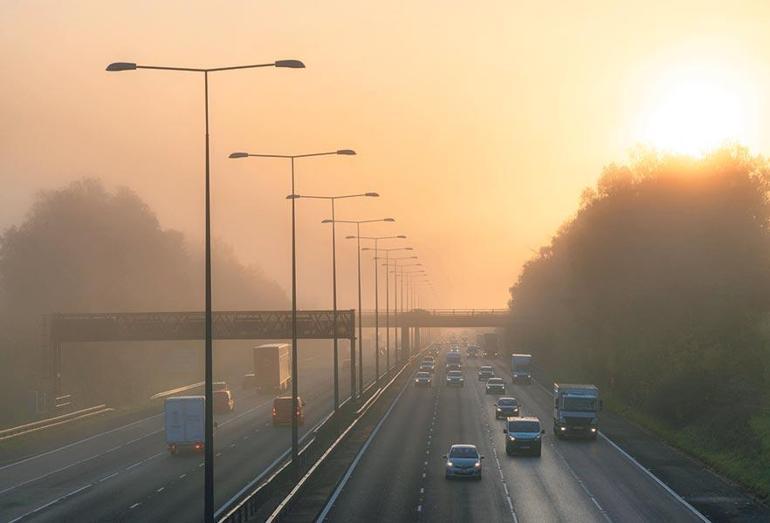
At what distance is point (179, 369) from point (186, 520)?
107177 millimetres

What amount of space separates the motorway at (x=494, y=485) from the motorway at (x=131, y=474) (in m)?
5.87

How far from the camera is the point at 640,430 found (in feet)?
Answer: 262

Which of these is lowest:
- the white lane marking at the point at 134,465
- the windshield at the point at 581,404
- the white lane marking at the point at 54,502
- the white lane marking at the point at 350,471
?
the white lane marking at the point at 54,502

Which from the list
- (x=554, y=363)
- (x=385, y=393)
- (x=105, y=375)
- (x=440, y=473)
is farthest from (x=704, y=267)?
(x=554, y=363)

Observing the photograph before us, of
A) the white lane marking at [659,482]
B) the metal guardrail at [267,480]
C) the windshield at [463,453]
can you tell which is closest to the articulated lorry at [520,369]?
the metal guardrail at [267,480]

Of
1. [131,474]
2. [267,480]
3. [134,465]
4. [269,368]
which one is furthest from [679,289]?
[267,480]

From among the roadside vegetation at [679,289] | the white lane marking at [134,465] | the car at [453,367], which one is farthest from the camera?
the car at [453,367]

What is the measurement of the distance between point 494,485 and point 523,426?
13.1 meters

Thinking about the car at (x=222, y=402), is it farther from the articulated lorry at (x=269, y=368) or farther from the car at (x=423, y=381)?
the car at (x=423, y=381)

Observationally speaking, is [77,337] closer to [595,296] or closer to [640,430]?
[595,296]

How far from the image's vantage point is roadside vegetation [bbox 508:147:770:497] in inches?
3142

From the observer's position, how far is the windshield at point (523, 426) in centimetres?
6512

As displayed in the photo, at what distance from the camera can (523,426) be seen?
215 ft

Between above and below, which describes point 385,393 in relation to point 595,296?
below
